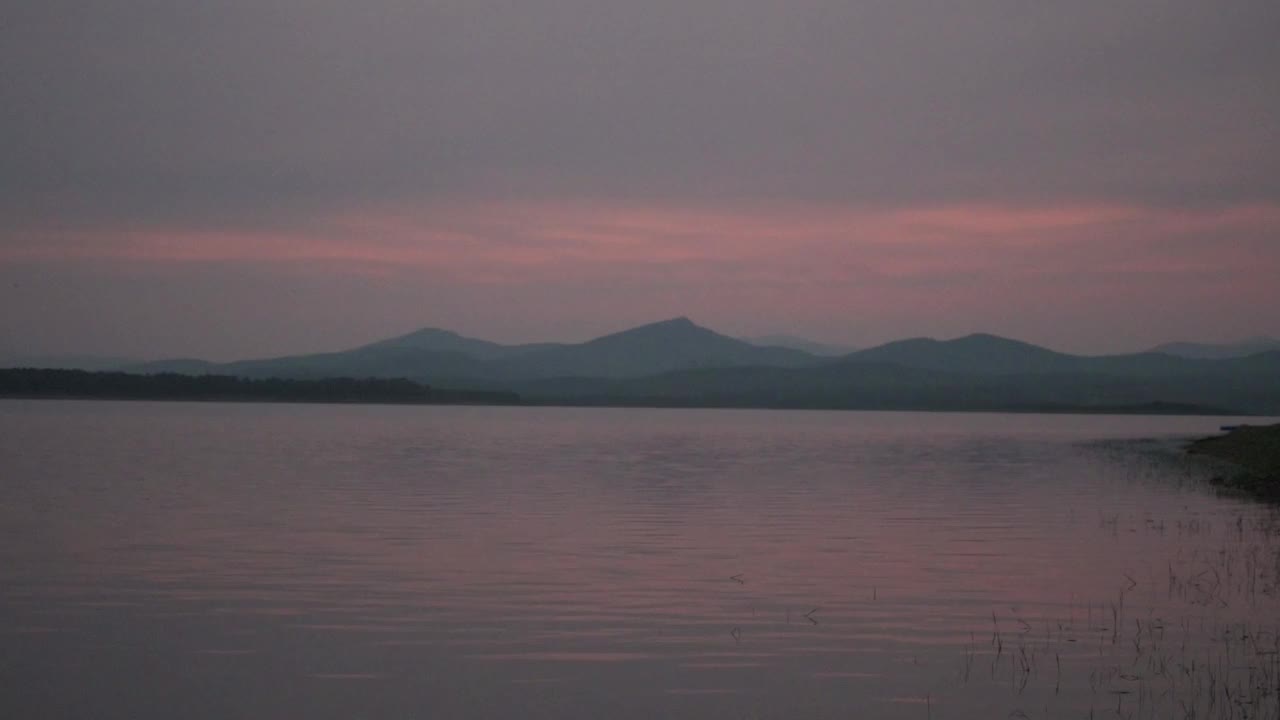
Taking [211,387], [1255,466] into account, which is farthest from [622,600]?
[211,387]

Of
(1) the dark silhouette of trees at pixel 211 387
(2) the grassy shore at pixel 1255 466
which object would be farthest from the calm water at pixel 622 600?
(1) the dark silhouette of trees at pixel 211 387

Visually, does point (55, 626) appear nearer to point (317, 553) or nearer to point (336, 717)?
point (336, 717)

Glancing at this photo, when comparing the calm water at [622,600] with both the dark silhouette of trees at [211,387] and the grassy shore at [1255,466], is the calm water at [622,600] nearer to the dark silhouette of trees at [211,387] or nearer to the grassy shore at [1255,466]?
the grassy shore at [1255,466]

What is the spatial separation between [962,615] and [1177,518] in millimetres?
13891

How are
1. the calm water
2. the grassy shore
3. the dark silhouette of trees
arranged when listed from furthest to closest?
the dark silhouette of trees, the grassy shore, the calm water

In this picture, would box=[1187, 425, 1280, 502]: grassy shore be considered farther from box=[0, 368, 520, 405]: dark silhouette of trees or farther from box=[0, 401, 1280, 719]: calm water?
box=[0, 368, 520, 405]: dark silhouette of trees

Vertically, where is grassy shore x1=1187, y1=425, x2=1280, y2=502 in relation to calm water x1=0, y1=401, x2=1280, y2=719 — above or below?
above

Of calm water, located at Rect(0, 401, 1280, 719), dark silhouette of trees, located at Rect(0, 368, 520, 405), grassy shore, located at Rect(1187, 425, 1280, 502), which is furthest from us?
dark silhouette of trees, located at Rect(0, 368, 520, 405)

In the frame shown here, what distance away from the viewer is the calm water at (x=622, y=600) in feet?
39.2

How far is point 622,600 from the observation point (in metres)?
16.5

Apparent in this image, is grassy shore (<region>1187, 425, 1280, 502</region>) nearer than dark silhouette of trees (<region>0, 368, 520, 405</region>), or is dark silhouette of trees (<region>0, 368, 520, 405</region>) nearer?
grassy shore (<region>1187, 425, 1280, 502</region>)

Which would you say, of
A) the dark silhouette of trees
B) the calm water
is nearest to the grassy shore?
the calm water

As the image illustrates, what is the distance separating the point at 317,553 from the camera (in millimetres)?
20344

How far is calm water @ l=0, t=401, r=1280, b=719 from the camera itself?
11.9 meters
